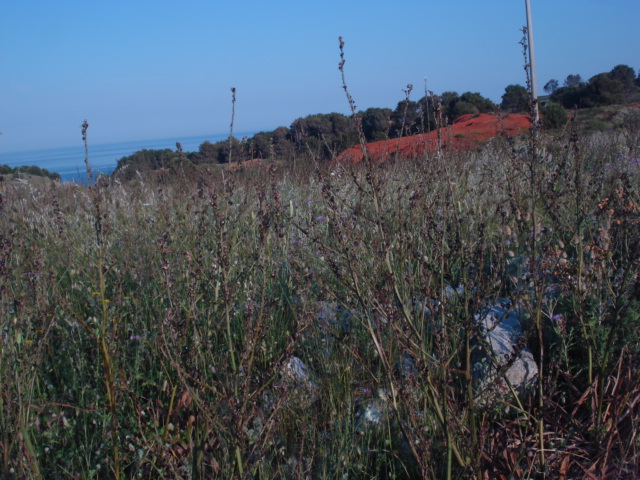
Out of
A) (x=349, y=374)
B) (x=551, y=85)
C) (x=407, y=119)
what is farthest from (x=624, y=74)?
(x=349, y=374)

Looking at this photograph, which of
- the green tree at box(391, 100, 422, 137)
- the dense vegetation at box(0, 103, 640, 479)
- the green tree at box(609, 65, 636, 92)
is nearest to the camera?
Result: the dense vegetation at box(0, 103, 640, 479)

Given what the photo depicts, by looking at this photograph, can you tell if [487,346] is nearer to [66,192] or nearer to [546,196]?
[546,196]

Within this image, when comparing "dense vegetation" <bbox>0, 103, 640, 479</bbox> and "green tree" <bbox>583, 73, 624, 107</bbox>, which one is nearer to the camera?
"dense vegetation" <bbox>0, 103, 640, 479</bbox>

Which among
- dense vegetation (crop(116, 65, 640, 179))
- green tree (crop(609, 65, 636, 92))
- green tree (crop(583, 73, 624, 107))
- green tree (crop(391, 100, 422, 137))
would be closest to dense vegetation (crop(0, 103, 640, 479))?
green tree (crop(391, 100, 422, 137))

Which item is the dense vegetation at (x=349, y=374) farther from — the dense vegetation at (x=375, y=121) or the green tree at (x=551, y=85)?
the green tree at (x=551, y=85)

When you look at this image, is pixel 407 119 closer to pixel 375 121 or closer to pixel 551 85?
pixel 375 121

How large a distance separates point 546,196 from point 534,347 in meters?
0.82

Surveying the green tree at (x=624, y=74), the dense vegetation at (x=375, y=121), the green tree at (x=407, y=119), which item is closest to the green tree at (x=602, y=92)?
the dense vegetation at (x=375, y=121)

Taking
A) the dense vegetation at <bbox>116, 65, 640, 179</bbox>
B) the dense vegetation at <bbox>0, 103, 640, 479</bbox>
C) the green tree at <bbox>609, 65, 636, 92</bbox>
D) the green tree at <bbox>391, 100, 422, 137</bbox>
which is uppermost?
the green tree at <bbox>609, 65, 636, 92</bbox>

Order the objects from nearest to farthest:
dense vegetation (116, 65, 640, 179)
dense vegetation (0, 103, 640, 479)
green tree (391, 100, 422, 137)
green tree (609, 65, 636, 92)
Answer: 1. dense vegetation (0, 103, 640, 479)
2. green tree (391, 100, 422, 137)
3. dense vegetation (116, 65, 640, 179)
4. green tree (609, 65, 636, 92)

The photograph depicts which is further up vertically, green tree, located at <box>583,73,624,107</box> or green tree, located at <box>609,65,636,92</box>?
green tree, located at <box>609,65,636,92</box>

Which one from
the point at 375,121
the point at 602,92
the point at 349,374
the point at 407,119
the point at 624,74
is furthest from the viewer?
the point at 624,74

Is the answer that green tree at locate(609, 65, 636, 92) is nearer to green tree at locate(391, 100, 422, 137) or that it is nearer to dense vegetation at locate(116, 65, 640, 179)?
dense vegetation at locate(116, 65, 640, 179)

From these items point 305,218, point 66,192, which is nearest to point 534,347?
point 305,218
